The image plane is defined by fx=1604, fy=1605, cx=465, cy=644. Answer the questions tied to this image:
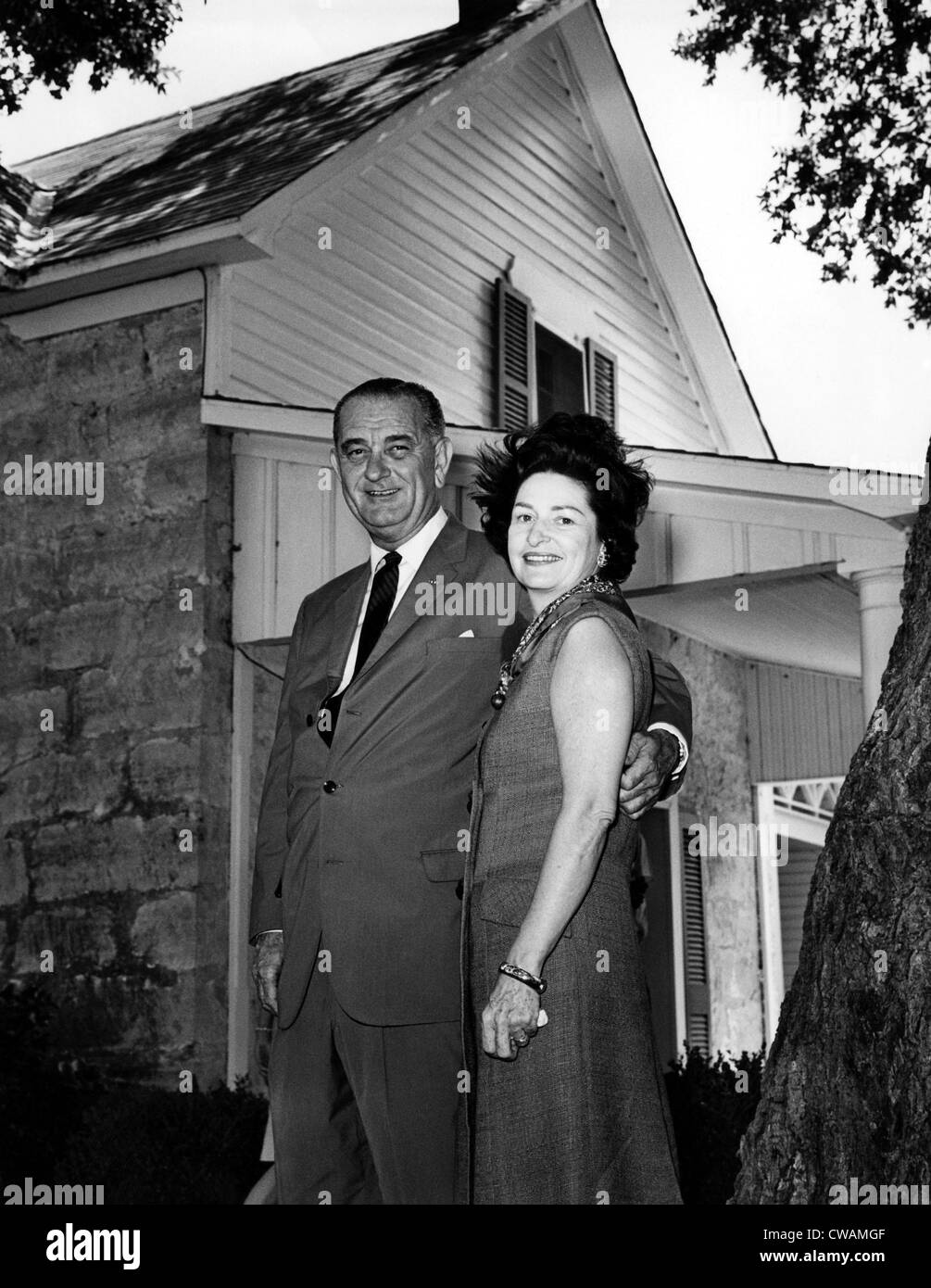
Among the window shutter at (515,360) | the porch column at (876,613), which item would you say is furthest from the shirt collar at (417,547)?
the window shutter at (515,360)

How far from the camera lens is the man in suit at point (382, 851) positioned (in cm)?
318

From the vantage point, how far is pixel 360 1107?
317 cm

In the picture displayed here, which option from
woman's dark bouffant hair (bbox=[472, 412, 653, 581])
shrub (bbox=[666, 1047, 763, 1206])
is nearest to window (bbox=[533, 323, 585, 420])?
shrub (bbox=[666, 1047, 763, 1206])

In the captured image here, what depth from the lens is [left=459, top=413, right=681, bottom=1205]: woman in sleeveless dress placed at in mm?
2736

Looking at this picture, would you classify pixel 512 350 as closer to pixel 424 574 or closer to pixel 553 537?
pixel 424 574

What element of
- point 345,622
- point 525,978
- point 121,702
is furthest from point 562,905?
point 121,702

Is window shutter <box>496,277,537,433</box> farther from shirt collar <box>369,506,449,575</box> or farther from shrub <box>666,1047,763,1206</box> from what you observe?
shirt collar <box>369,506,449,575</box>

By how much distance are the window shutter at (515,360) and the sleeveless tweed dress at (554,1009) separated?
7.70 metres

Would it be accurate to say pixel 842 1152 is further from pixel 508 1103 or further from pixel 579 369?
pixel 579 369

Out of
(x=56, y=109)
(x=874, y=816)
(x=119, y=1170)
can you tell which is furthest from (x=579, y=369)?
(x=874, y=816)

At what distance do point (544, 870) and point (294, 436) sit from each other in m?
5.43

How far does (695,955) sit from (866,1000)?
8275 millimetres

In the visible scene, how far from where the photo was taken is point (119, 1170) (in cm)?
611

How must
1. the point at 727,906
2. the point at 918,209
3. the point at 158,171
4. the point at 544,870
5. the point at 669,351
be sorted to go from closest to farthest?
the point at 544,870 < the point at 918,209 < the point at 158,171 < the point at 727,906 < the point at 669,351
